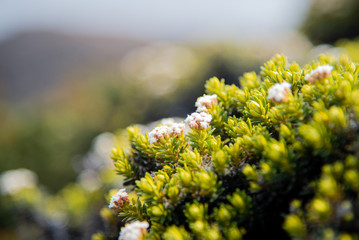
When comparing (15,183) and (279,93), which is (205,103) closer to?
(279,93)

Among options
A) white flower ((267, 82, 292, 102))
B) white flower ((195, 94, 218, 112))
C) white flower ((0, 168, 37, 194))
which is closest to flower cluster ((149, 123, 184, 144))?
white flower ((195, 94, 218, 112))

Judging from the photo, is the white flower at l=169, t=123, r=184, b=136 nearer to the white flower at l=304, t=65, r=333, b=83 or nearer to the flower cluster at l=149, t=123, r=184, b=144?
the flower cluster at l=149, t=123, r=184, b=144

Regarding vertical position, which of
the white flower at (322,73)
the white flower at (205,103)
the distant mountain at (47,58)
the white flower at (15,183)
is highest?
the distant mountain at (47,58)

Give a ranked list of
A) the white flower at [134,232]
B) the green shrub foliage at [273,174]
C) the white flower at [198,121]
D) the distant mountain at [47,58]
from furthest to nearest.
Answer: the distant mountain at [47,58] < the white flower at [198,121] < the white flower at [134,232] < the green shrub foliage at [273,174]

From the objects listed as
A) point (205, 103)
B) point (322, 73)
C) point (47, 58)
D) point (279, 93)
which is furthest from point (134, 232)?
point (47, 58)

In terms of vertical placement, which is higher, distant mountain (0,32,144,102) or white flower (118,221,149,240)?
distant mountain (0,32,144,102)

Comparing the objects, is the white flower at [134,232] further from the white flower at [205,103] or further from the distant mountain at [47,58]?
the distant mountain at [47,58]

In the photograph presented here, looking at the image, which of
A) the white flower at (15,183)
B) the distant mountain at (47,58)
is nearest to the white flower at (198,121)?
the white flower at (15,183)
